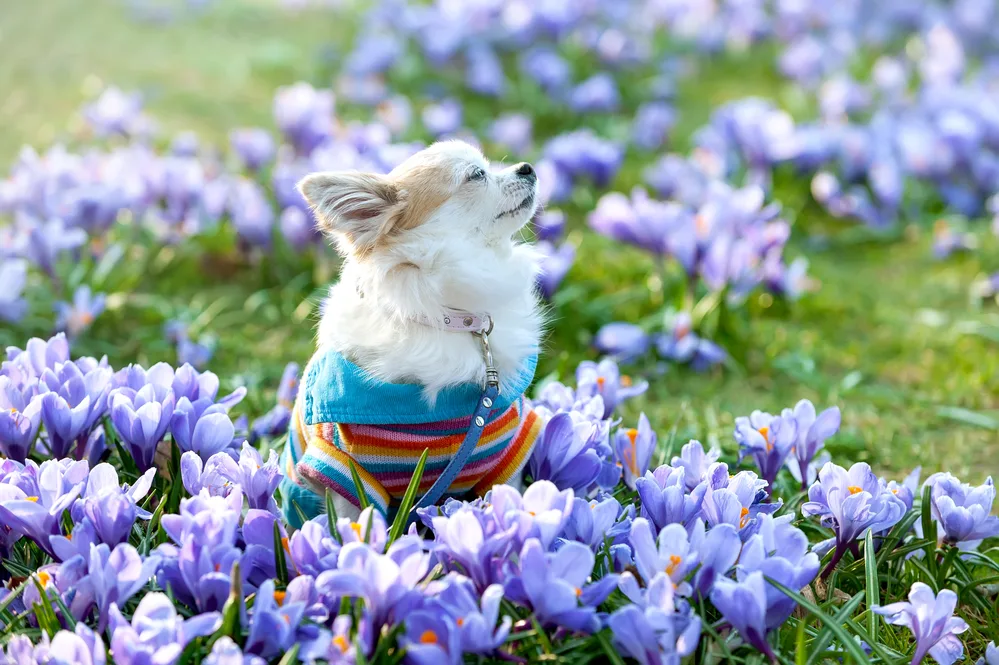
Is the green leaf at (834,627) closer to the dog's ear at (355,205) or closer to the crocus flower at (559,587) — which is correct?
the crocus flower at (559,587)

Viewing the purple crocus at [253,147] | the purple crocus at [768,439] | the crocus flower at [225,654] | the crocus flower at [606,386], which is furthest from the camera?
the purple crocus at [253,147]

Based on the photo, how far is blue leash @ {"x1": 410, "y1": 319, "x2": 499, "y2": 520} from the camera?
2.40 m

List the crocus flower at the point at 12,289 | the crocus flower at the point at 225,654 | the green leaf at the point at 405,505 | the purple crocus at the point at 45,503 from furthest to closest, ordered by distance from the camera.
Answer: the crocus flower at the point at 12,289 → the green leaf at the point at 405,505 → the purple crocus at the point at 45,503 → the crocus flower at the point at 225,654

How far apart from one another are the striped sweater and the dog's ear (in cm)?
31

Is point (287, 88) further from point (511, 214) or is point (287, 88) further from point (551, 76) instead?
point (511, 214)

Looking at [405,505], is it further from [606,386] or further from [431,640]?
[606,386]

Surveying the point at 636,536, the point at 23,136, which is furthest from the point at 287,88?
the point at 636,536

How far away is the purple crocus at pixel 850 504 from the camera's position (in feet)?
7.69

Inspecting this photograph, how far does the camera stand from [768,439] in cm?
272

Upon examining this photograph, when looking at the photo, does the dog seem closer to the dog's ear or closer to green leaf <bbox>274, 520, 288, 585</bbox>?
the dog's ear

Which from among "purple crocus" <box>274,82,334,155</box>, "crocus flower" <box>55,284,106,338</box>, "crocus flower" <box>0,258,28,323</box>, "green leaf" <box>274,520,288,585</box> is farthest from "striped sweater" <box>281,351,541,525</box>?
"purple crocus" <box>274,82,334,155</box>

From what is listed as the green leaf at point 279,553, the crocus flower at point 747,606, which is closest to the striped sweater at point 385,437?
the green leaf at point 279,553

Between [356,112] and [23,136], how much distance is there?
1975 mm

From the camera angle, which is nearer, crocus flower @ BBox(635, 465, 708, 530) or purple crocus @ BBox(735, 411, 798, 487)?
crocus flower @ BBox(635, 465, 708, 530)
